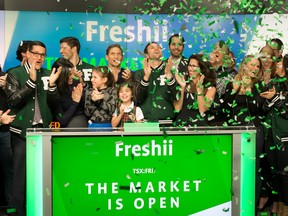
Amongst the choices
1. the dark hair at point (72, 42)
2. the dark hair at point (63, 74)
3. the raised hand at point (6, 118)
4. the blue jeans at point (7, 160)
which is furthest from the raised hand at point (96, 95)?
the blue jeans at point (7, 160)

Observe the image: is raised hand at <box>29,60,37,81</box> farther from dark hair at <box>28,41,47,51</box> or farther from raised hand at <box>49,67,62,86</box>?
dark hair at <box>28,41,47,51</box>

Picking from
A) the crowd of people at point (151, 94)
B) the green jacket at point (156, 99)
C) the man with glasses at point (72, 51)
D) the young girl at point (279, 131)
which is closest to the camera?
the crowd of people at point (151, 94)

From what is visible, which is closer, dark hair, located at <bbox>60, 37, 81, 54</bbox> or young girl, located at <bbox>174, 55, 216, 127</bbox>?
young girl, located at <bbox>174, 55, 216, 127</bbox>

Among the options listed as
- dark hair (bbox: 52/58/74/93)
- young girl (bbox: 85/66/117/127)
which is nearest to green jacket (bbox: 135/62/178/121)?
young girl (bbox: 85/66/117/127)

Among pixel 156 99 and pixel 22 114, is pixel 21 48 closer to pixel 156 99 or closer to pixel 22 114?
pixel 22 114

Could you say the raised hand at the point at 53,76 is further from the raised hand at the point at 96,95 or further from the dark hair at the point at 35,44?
the dark hair at the point at 35,44

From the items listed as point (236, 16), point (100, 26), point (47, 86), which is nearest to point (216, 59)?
point (236, 16)

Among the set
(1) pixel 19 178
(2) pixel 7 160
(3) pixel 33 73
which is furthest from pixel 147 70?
(2) pixel 7 160

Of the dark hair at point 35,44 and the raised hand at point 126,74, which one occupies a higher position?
the dark hair at point 35,44

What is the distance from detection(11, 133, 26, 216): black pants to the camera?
176 inches

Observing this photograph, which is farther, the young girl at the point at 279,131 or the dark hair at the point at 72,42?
the dark hair at the point at 72,42

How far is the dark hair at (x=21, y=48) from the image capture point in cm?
479

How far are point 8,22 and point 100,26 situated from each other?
963mm

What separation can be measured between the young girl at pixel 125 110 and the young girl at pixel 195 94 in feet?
1.35
